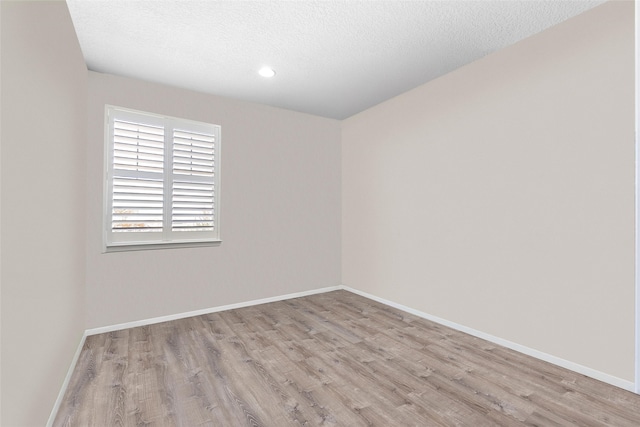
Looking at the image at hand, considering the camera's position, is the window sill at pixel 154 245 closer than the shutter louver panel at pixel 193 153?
Yes

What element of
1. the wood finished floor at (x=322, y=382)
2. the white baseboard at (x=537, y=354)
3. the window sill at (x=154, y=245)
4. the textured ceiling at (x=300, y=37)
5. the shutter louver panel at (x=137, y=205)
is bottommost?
the wood finished floor at (x=322, y=382)

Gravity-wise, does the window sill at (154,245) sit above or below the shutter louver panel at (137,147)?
below

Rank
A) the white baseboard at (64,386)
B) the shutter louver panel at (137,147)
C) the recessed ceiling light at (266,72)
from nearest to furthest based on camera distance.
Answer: the white baseboard at (64,386)
the recessed ceiling light at (266,72)
the shutter louver panel at (137,147)

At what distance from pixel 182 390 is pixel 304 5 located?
281 centimetres

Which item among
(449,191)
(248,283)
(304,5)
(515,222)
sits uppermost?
(304,5)

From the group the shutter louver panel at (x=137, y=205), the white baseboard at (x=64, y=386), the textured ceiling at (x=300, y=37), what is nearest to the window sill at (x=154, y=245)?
the shutter louver panel at (x=137, y=205)

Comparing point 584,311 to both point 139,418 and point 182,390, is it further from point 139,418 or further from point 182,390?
point 139,418

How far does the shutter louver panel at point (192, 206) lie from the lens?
3479mm

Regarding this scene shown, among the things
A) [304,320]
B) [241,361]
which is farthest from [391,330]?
[241,361]

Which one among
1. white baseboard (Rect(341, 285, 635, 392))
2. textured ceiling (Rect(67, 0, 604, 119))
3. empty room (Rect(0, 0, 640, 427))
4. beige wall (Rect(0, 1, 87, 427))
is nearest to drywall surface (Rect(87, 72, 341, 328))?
empty room (Rect(0, 0, 640, 427))

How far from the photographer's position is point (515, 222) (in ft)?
8.62

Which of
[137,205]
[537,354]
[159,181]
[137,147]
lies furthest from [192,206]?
[537,354]

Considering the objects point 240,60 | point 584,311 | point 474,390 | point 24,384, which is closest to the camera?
point 24,384

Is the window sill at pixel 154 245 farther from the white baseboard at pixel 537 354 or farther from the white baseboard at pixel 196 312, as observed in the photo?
the white baseboard at pixel 537 354
